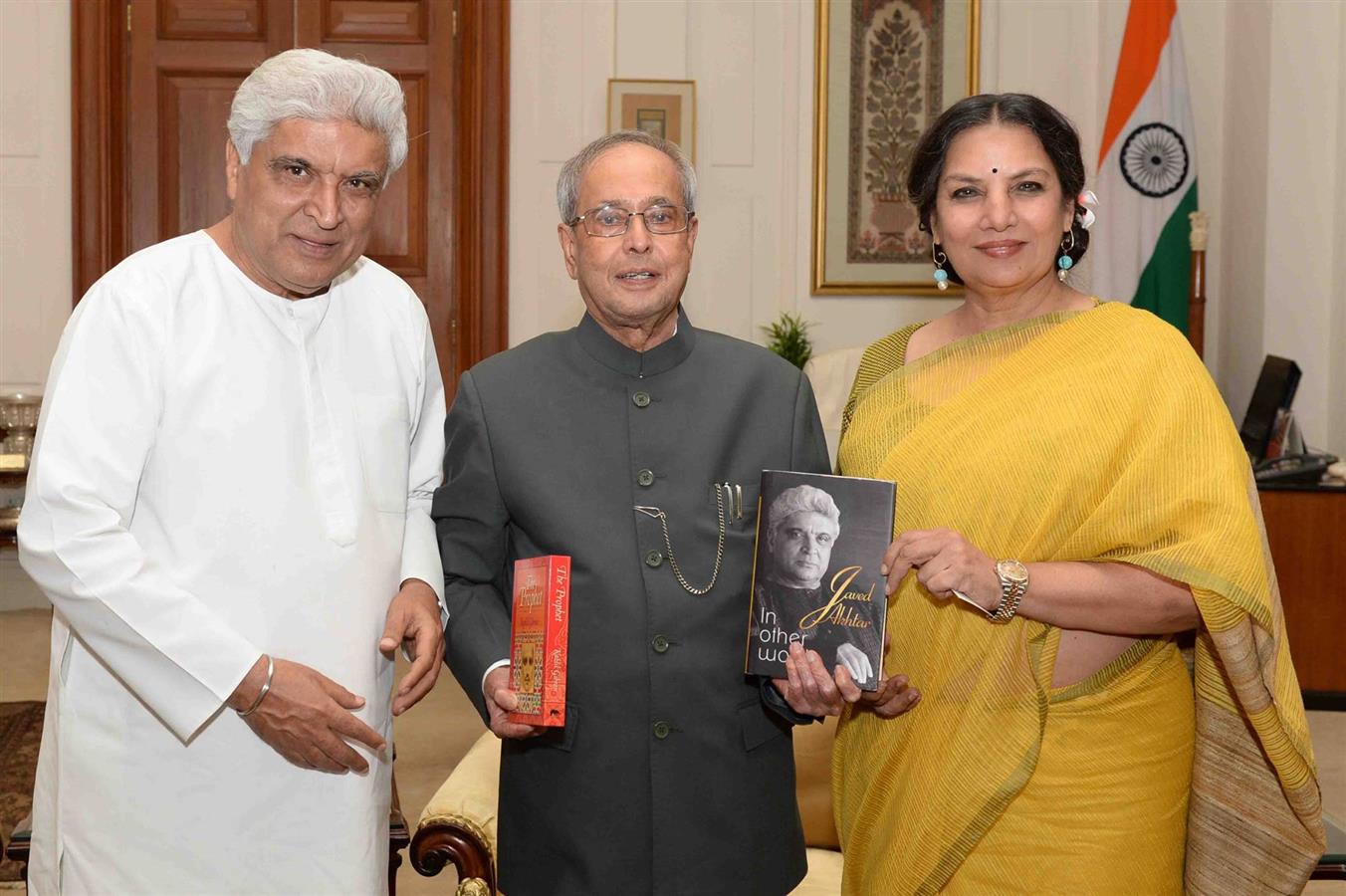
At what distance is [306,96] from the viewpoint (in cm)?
195

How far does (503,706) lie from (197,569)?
47 cm

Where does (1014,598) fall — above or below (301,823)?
above

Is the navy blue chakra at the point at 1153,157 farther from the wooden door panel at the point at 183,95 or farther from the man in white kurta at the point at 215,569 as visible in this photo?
the man in white kurta at the point at 215,569

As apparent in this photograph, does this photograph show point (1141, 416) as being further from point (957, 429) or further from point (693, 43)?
point (693, 43)

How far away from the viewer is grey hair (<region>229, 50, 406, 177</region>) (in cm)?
195

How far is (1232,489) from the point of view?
197cm

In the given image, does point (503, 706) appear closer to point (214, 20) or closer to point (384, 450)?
point (384, 450)

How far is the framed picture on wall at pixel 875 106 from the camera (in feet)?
23.3

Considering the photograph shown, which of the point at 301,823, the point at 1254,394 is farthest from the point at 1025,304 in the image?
the point at 1254,394

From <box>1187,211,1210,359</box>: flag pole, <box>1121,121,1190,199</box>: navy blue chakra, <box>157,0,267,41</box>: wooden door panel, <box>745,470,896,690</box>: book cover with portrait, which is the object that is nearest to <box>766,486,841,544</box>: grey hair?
<box>745,470,896,690</box>: book cover with portrait

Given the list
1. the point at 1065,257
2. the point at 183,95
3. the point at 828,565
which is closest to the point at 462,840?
the point at 828,565

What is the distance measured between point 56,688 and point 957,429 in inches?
55.9

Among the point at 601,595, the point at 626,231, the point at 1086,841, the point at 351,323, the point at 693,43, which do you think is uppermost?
the point at 693,43

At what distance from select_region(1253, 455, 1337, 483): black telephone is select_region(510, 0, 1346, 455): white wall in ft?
4.48
